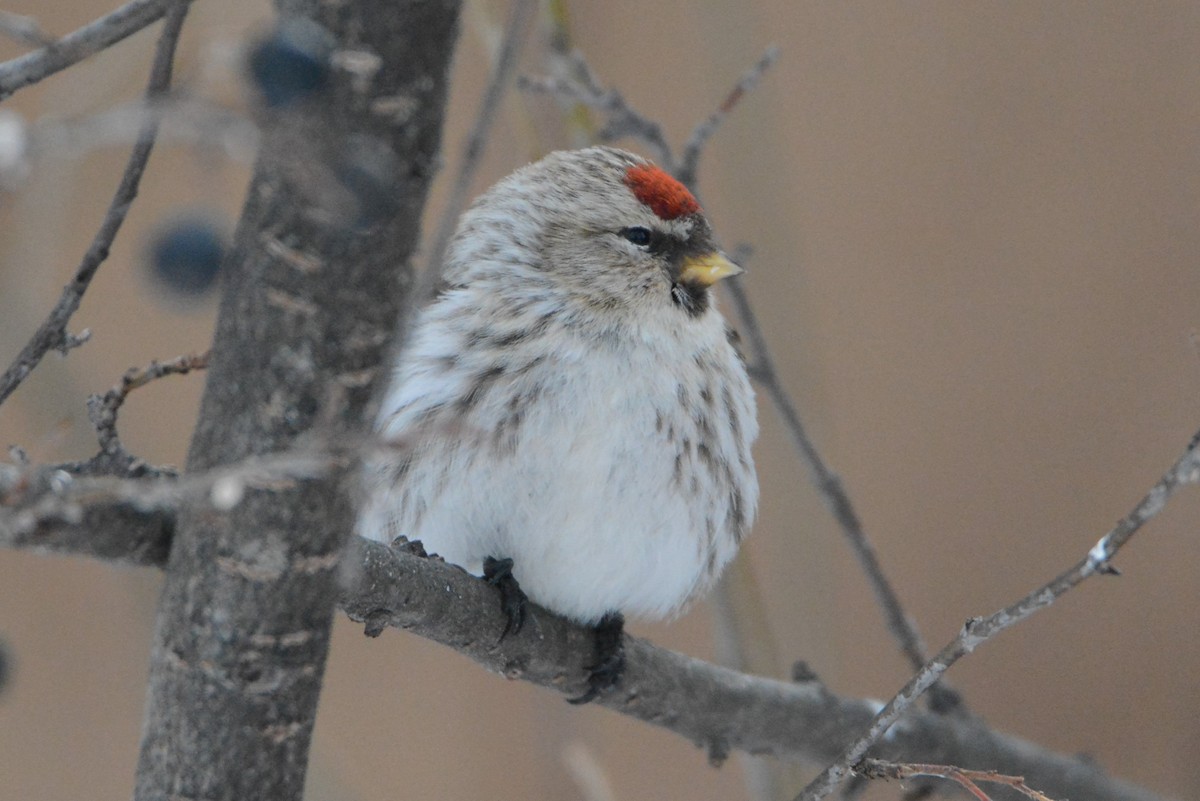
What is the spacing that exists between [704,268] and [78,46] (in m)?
0.97

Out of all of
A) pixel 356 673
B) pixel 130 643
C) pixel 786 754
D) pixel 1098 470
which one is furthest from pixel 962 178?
pixel 130 643

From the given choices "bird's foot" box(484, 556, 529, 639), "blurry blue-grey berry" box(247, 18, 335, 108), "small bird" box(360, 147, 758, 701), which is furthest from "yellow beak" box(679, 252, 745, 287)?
"blurry blue-grey berry" box(247, 18, 335, 108)

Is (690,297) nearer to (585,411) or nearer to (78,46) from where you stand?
(585,411)

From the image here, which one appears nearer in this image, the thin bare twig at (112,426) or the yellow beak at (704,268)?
the thin bare twig at (112,426)

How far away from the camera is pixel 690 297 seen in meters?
1.63

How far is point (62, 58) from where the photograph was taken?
72 cm

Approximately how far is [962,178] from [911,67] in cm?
25

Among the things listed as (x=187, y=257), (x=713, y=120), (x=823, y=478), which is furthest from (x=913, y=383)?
(x=187, y=257)

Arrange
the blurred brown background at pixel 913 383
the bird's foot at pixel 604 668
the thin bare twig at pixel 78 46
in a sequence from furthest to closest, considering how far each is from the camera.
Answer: the blurred brown background at pixel 913 383
the bird's foot at pixel 604 668
the thin bare twig at pixel 78 46

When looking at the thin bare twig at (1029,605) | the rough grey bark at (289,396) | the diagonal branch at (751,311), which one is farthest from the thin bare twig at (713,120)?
the rough grey bark at (289,396)

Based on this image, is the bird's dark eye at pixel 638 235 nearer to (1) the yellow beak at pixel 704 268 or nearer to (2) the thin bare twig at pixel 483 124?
(1) the yellow beak at pixel 704 268

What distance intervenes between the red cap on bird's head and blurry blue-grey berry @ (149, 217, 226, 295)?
2.90 ft

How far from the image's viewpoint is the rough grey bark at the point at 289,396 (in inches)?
23.8

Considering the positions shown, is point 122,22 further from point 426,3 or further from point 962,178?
point 962,178
